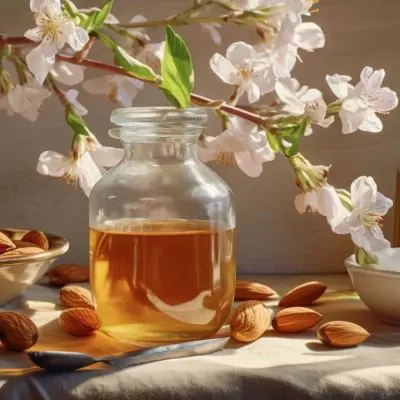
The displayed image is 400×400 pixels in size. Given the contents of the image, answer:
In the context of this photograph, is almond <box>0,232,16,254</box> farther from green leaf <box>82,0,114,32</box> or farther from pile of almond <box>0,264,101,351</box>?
green leaf <box>82,0,114,32</box>

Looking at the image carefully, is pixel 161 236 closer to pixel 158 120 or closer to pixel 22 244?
pixel 158 120

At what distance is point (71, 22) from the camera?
701 mm

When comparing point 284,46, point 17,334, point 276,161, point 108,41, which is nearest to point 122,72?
point 108,41

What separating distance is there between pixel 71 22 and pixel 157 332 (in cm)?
27

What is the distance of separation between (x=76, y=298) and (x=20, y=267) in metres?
0.08

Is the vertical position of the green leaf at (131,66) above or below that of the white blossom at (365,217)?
above

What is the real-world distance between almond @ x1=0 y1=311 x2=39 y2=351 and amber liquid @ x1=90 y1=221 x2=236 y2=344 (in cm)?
7

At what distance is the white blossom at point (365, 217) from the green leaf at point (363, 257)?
1 cm

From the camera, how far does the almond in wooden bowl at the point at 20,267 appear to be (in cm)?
79

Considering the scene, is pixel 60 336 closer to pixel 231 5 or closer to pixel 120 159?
pixel 120 159

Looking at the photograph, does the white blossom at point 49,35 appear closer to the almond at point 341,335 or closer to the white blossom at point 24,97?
the white blossom at point 24,97

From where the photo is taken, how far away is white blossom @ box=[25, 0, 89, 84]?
0.70 metres

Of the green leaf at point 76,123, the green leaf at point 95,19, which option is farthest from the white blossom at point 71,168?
the green leaf at point 95,19

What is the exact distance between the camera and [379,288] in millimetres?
771
